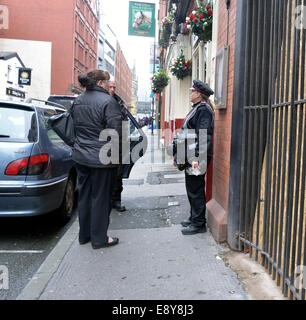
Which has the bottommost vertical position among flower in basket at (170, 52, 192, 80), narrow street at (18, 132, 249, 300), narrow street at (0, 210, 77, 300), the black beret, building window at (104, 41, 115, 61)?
narrow street at (0, 210, 77, 300)

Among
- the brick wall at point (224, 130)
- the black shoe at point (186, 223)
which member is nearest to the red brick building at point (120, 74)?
the brick wall at point (224, 130)

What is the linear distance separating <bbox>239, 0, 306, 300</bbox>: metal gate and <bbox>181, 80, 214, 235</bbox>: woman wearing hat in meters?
0.56

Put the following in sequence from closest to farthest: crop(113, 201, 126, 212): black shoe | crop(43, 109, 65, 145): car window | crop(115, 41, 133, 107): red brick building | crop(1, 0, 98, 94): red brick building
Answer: crop(43, 109, 65, 145): car window, crop(113, 201, 126, 212): black shoe, crop(1, 0, 98, 94): red brick building, crop(115, 41, 133, 107): red brick building

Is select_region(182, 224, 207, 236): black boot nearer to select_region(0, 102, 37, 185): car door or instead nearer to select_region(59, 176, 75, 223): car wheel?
select_region(59, 176, 75, 223): car wheel

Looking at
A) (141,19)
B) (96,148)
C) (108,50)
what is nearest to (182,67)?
(141,19)

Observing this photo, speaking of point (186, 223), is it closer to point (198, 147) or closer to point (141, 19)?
point (198, 147)

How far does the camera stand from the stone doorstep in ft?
11.8

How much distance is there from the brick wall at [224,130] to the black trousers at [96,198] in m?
1.26

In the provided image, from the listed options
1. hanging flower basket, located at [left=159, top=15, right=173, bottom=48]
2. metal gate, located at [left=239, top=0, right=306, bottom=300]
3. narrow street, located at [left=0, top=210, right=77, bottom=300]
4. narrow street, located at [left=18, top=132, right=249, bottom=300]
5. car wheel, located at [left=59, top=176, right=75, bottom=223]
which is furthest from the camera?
hanging flower basket, located at [left=159, top=15, right=173, bottom=48]

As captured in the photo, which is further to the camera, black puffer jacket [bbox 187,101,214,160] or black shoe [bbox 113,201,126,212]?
black shoe [bbox 113,201,126,212]

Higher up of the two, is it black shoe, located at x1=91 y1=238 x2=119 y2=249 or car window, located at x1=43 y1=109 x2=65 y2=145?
car window, located at x1=43 y1=109 x2=65 y2=145

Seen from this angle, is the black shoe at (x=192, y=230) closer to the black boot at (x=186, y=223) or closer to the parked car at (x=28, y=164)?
the black boot at (x=186, y=223)

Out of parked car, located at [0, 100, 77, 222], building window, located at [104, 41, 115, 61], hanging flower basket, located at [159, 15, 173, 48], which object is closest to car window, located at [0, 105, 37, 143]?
parked car, located at [0, 100, 77, 222]
